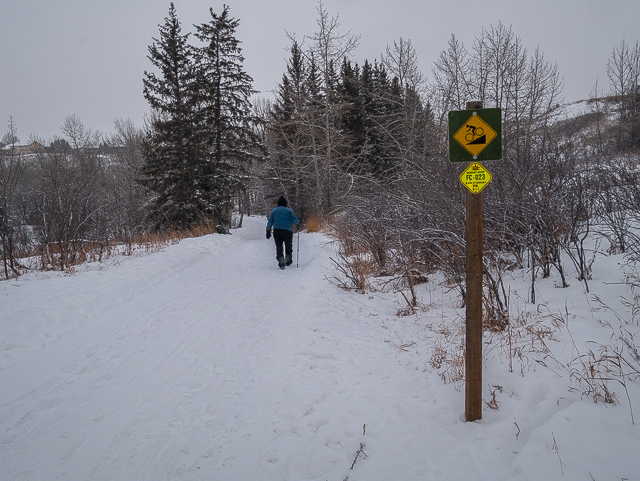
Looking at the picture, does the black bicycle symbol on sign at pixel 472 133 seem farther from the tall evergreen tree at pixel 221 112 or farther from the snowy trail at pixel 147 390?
the tall evergreen tree at pixel 221 112

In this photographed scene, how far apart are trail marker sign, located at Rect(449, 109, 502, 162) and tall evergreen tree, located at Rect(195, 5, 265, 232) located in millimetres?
17838

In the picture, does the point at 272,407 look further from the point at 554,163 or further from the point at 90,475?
the point at 554,163

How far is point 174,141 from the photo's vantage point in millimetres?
18641

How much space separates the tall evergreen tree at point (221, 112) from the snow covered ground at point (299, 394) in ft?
46.4

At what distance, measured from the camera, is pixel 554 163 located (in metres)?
6.03

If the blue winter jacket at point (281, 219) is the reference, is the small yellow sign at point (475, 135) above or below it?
above

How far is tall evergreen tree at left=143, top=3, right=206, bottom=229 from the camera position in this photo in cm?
1838

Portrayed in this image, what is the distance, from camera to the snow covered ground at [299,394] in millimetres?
2545

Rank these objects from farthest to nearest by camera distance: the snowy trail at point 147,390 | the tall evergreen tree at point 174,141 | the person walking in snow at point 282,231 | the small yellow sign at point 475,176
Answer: the tall evergreen tree at point 174,141, the person walking in snow at point 282,231, the snowy trail at point 147,390, the small yellow sign at point 475,176

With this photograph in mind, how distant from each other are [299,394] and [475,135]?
298 cm

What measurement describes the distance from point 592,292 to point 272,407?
4.53 meters

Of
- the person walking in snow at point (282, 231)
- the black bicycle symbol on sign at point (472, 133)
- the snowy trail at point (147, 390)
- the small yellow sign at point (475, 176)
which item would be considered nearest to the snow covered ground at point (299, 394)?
the snowy trail at point (147, 390)

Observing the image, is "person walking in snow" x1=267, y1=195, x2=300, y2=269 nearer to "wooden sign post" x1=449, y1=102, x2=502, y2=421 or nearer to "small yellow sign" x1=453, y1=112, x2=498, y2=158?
"wooden sign post" x1=449, y1=102, x2=502, y2=421

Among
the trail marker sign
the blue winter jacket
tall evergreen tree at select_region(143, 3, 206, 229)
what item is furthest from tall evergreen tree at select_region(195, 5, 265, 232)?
the trail marker sign
